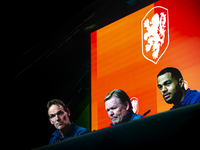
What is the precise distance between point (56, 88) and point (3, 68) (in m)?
0.77

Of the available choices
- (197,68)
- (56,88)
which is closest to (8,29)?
(56,88)

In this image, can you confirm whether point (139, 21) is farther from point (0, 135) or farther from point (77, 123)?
point (0, 135)

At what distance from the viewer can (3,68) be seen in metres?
3.58

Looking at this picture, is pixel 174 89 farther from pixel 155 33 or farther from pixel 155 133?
pixel 155 133

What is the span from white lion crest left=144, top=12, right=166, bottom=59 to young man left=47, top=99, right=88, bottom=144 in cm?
111

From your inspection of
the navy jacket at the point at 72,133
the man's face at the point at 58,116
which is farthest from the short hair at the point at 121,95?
the man's face at the point at 58,116

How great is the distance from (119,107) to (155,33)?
0.77 m

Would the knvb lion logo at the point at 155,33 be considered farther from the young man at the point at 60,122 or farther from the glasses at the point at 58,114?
the glasses at the point at 58,114

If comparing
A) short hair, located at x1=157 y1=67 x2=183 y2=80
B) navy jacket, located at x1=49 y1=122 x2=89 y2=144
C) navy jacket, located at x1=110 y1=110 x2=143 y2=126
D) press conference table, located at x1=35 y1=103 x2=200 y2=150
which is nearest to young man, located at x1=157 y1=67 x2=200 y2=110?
short hair, located at x1=157 y1=67 x2=183 y2=80

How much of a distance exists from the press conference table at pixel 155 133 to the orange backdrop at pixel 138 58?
0.65m

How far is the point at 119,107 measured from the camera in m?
2.61

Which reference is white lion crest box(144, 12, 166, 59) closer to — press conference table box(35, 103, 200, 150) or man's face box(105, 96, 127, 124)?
man's face box(105, 96, 127, 124)

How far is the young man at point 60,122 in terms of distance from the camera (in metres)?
2.96

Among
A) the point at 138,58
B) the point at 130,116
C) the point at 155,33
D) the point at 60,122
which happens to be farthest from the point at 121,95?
the point at 60,122
